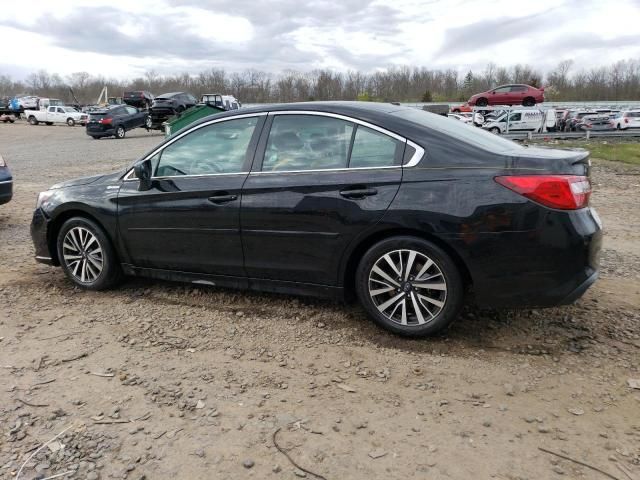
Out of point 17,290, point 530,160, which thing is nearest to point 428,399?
point 530,160

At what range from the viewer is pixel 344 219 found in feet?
12.4

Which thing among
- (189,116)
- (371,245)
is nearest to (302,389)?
(371,245)

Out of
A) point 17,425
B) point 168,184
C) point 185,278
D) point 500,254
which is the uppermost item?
point 168,184

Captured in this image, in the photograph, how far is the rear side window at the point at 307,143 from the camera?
3922 millimetres

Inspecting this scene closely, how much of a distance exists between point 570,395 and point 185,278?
3.01m

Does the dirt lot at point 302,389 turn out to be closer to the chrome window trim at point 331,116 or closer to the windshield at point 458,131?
the chrome window trim at point 331,116

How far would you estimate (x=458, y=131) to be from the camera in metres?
3.93

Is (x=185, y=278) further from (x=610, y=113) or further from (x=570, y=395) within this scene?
(x=610, y=113)

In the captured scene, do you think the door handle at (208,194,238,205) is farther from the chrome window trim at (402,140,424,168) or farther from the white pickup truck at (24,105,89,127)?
the white pickup truck at (24,105,89,127)

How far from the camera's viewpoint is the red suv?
112 feet

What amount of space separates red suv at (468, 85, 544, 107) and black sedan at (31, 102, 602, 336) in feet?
108

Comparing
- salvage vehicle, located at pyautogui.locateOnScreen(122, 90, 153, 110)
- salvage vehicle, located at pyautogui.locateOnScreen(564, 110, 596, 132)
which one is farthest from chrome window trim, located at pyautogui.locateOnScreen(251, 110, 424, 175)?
salvage vehicle, located at pyautogui.locateOnScreen(122, 90, 153, 110)

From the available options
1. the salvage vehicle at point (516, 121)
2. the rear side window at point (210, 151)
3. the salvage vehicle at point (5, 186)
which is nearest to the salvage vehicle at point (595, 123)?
the salvage vehicle at point (516, 121)

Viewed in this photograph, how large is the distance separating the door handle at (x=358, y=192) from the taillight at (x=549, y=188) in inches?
33.5
